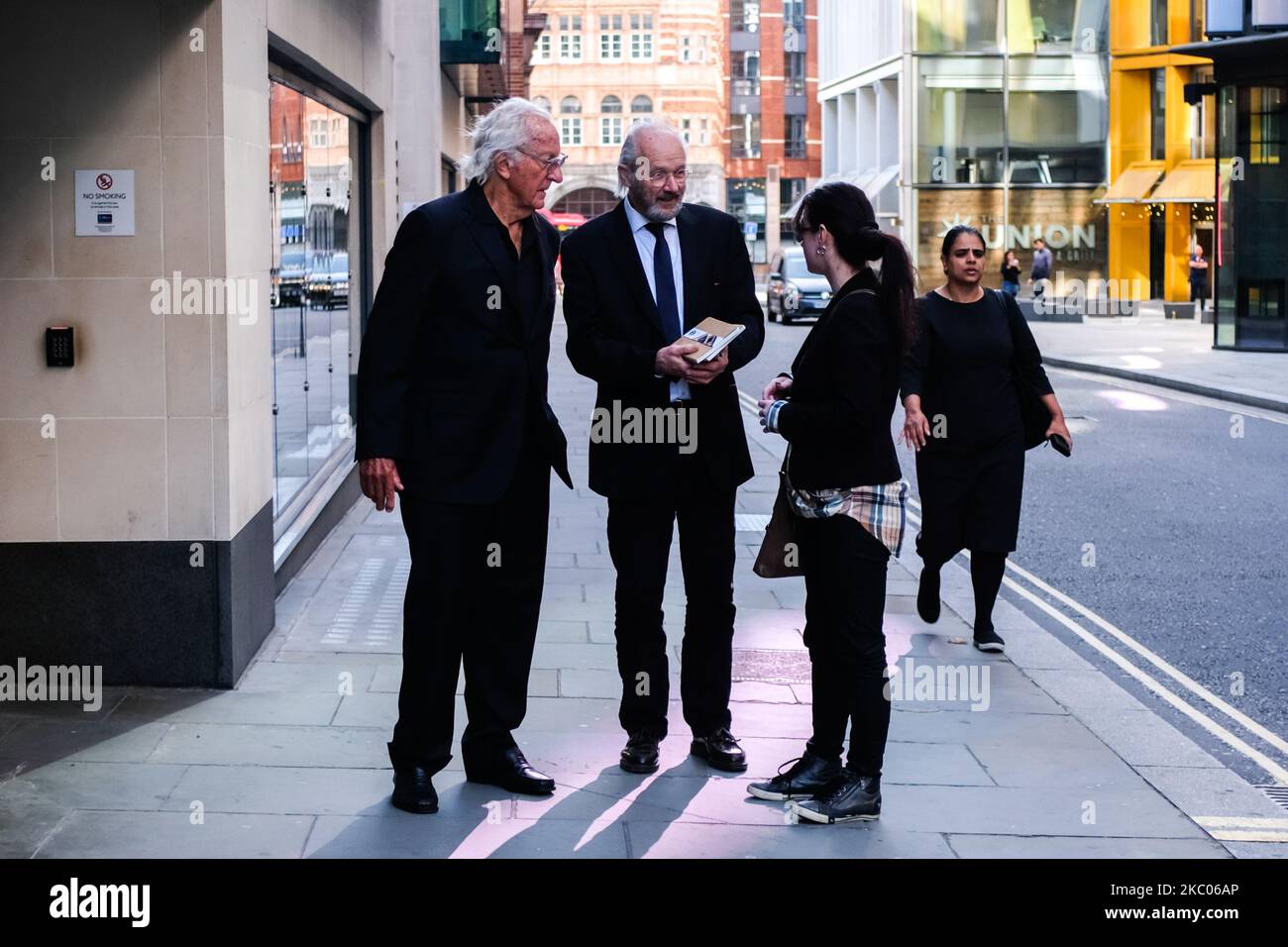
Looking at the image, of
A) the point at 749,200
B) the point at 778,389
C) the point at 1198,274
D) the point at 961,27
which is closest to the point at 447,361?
the point at 778,389

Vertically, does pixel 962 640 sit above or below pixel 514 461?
below

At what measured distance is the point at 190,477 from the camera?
21.7ft

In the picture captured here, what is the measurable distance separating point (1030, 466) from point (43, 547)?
31.9 feet

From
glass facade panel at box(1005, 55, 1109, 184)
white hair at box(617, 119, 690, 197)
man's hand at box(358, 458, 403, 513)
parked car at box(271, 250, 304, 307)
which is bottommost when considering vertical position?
man's hand at box(358, 458, 403, 513)

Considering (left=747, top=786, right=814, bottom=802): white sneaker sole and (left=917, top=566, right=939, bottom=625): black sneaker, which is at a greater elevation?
(left=917, top=566, right=939, bottom=625): black sneaker

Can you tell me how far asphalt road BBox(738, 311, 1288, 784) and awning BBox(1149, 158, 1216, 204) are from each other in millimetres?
31998

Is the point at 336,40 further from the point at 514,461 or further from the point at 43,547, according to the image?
the point at 514,461

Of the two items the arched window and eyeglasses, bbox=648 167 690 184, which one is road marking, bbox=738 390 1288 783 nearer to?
eyeglasses, bbox=648 167 690 184

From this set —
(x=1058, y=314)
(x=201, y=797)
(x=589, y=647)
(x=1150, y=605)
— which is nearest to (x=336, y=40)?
(x=589, y=647)

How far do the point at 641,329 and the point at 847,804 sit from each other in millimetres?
1553

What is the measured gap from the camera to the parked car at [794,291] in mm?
40812

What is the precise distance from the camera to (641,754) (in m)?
5.68

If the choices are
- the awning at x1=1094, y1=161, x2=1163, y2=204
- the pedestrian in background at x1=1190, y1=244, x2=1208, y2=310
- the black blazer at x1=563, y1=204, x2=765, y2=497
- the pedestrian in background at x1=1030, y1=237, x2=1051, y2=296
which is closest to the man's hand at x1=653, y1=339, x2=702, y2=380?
the black blazer at x1=563, y1=204, x2=765, y2=497

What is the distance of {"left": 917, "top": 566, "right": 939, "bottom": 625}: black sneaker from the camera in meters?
8.19
